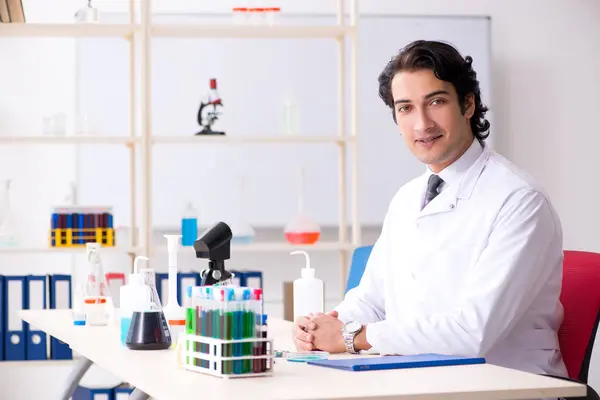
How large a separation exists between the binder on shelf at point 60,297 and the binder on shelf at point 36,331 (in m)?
0.03

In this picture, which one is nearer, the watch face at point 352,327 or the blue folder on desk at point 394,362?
A: the blue folder on desk at point 394,362

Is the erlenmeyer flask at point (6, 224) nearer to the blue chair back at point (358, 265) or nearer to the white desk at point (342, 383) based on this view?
the blue chair back at point (358, 265)

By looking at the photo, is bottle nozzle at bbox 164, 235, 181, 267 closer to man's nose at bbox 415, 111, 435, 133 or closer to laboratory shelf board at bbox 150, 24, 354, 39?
man's nose at bbox 415, 111, 435, 133

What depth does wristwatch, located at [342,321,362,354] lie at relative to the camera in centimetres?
188

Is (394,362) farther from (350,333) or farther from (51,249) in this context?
(51,249)

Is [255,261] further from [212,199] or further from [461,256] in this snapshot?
[461,256]

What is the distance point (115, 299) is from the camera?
375cm

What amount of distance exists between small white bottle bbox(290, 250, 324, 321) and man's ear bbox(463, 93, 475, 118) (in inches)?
19.8

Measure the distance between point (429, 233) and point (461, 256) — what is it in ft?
0.37

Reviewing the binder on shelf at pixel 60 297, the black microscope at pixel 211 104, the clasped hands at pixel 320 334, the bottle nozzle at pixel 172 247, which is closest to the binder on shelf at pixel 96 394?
the binder on shelf at pixel 60 297

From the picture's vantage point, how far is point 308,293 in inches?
88.0

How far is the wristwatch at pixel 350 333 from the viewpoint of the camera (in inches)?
73.9

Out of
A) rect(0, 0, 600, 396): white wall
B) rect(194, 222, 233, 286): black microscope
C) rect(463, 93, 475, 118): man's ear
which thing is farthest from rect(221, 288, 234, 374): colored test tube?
rect(0, 0, 600, 396): white wall

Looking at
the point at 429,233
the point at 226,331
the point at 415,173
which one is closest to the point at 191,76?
the point at 415,173
